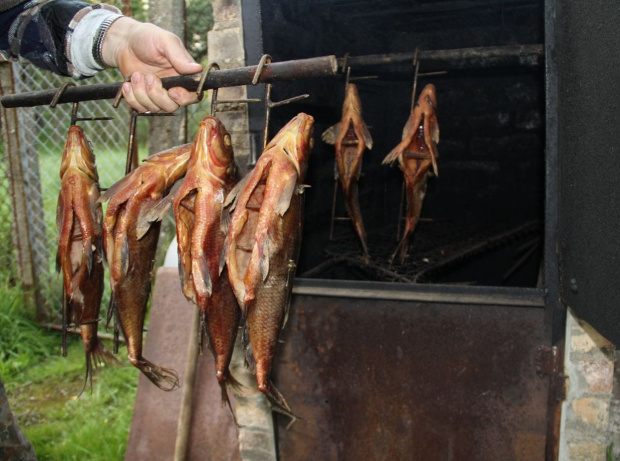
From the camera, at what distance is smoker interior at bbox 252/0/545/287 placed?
4117 mm

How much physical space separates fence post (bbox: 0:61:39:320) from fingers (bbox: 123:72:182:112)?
390cm

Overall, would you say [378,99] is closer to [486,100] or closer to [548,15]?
[486,100]

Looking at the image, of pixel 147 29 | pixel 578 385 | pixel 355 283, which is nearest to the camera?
pixel 147 29

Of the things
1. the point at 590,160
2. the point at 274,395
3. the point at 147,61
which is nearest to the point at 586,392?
the point at 590,160

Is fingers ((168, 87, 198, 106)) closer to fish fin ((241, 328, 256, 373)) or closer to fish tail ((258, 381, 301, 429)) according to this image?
fish fin ((241, 328, 256, 373))

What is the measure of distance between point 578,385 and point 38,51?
9.70 feet

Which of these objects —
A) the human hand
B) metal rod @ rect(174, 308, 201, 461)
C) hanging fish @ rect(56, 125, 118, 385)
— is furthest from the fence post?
hanging fish @ rect(56, 125, 118, 385)

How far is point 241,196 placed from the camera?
1805 millimetres

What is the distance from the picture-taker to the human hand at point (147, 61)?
208cm

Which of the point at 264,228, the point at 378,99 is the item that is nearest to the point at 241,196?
the point at 264,228

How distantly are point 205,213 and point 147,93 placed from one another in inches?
22.0

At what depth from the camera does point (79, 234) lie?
2207 mm

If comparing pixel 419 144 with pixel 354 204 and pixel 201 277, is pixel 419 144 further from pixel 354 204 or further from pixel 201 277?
pixel 201 277

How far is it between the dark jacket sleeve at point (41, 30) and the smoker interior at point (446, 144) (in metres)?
1.55
